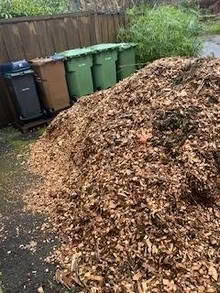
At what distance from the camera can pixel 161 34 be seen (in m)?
7.03

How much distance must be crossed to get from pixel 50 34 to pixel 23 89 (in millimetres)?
1541

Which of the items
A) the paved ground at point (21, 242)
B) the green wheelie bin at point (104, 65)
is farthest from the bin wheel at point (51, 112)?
the paved ground at point (21, 242)

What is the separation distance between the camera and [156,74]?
171 inches

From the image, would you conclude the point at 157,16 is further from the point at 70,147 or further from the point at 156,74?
the point at 70,147

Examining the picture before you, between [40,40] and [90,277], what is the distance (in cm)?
487

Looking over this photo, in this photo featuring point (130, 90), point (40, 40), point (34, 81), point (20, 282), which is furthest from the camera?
point (40, 40)

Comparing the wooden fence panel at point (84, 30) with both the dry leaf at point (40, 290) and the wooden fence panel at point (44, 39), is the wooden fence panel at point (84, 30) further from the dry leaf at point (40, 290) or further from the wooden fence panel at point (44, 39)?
the dry leaf at point (40, 290)

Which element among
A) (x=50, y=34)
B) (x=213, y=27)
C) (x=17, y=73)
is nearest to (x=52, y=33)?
(x=50, y=34)

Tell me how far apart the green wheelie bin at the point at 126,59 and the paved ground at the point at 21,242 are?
3.43 m

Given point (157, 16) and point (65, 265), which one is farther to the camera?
point (157, 16)

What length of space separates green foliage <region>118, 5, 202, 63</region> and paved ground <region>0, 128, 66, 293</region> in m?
4.12

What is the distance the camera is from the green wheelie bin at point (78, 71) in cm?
603

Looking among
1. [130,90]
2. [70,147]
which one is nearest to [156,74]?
[130,90]

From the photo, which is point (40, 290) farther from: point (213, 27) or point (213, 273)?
point (213, 27)
